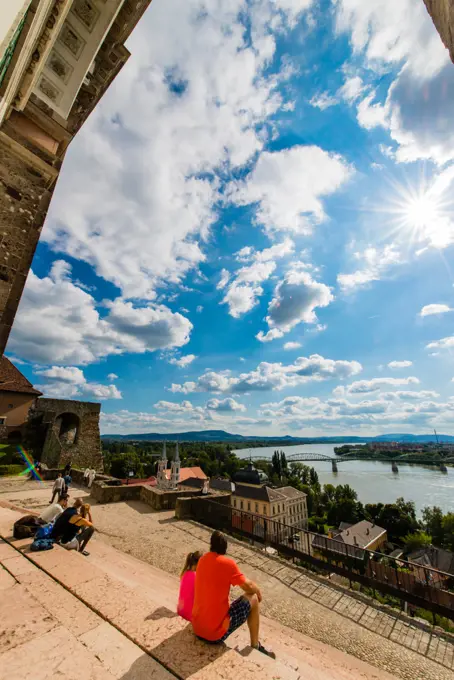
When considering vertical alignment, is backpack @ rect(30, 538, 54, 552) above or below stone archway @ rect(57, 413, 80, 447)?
below

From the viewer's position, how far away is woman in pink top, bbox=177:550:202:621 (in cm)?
274

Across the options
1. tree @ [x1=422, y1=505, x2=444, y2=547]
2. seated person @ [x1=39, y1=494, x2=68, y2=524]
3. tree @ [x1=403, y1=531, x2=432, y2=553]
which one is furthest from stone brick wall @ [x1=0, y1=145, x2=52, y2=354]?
tree @ [x1=422, y1=505, x2=444, y2=547]

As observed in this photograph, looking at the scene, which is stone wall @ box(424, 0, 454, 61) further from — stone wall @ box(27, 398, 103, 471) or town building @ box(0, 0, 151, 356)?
stone wall @ box(27, 398, 103, 471)

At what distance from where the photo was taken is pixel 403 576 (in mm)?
5234

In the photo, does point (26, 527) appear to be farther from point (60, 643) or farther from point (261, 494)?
point (261, 494)

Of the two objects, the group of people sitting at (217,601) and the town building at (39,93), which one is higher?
the town building at (39,93)

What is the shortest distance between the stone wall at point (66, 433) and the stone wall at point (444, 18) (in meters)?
24.4

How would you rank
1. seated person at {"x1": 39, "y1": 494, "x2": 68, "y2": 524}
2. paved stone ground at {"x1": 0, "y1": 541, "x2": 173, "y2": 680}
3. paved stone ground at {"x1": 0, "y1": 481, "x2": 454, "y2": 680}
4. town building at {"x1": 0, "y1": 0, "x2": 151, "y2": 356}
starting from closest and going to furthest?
paved stone ground at {"x1": 0, "y1": 541, "x2": 173, "y2": 680} < paved stone ground at {"x1": 0, "y1": 481, "x2": 454, "y2": 680} < town building at {"x1": 0, "y1": 0, "x2": 151, "y2": 356} < seated person at {"x1": 39, "y1": 494, "x2": 68, "y2": 524}

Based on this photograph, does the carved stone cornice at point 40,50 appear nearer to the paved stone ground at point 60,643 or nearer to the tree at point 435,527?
the paved stone ground at point 60,643

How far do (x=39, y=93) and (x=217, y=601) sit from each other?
6463mm

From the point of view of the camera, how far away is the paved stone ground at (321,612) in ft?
11.1

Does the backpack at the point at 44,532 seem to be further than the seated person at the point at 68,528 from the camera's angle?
No

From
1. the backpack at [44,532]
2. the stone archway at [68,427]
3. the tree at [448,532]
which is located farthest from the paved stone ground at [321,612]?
the tree at [448,532]

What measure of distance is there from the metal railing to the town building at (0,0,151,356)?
6.82m
